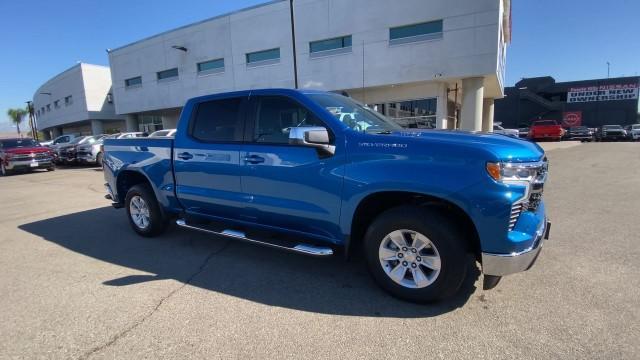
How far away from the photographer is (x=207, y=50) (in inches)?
1033

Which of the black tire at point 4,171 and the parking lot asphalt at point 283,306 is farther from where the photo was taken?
the black tire at point 4,171

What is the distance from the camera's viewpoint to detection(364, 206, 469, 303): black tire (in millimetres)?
2855

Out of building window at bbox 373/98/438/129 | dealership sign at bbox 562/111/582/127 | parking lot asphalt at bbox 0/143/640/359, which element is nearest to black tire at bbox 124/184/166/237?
parking lot asphalt at bbox 0/143/640/359

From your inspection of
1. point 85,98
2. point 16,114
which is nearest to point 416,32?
point 85,98

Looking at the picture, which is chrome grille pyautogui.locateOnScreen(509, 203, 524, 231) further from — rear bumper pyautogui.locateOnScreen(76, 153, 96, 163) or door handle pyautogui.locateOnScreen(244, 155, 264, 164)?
rear bumper pyautogui.locateOnScreen(76, 153, 96, 163)

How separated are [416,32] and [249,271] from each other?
61.6 ft

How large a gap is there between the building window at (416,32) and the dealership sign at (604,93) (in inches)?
1352

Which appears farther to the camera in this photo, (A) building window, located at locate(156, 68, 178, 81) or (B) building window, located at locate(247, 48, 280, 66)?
(A) building window, located at locate(156, 68, 178, 81)

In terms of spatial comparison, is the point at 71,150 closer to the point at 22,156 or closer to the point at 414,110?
the point at 22,156

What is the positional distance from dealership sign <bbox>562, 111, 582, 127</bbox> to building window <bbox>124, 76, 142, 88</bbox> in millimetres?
47688

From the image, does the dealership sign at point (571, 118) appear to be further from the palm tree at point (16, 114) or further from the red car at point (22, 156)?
the palm tree at point (16, 114)

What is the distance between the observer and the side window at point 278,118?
364 cm

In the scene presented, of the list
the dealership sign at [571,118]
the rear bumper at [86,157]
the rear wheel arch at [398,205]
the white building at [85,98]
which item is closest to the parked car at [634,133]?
the dealership sign at [571,118]

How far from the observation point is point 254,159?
3.78 meters
